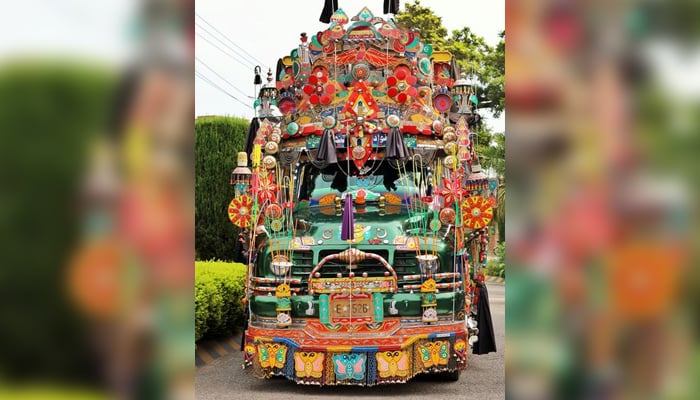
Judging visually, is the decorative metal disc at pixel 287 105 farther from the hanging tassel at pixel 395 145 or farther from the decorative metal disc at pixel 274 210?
the decorative metal disc at pixel 274 210

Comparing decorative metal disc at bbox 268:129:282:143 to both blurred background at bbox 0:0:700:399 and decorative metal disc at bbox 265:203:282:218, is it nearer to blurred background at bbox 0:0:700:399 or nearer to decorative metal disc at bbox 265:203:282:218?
decorative metal disc at bbox 265:203:282:218

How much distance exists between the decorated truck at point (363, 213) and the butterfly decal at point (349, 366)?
1 centimetres

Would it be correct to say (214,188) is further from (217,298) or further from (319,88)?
(319,88)

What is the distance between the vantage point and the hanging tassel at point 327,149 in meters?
8.77

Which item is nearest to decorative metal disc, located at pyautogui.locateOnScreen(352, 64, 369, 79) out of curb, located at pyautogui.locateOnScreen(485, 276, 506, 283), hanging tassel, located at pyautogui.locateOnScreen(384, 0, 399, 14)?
hanging tassel, located at pyautogui.locateOnScreen(384, 0, 399, 14)

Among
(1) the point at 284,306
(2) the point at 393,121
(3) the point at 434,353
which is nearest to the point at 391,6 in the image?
(2) the point at 393,121

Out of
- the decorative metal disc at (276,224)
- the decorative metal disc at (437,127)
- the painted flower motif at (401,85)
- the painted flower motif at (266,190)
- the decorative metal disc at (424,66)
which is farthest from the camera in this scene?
the decorative metal disc at (424,66)

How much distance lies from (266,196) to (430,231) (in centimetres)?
206
